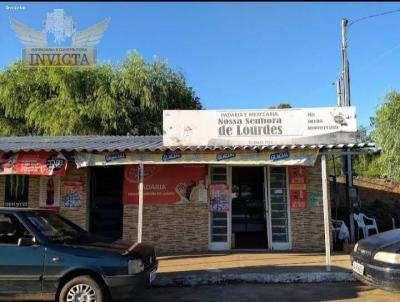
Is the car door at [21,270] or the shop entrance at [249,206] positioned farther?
the shop entrance at [249,206]

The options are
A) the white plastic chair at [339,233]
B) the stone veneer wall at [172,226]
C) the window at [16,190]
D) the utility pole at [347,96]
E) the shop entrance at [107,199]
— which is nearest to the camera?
the stone veneer wall at [172,226]

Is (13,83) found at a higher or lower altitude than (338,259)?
higher

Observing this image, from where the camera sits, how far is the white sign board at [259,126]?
10820mm

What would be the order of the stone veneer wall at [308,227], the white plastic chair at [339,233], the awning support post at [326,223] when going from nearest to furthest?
the awning support post at [326,223] < the stone veneer wall at [308,227] < the white plastic chair at [339,233]

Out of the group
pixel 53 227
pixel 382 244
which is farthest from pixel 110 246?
pixel 382 244

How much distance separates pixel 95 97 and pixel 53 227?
67.0ft

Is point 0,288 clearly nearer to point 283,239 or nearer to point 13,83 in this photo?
point 283,239

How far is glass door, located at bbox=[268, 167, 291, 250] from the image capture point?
12.6 m

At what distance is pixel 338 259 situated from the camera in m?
11.0

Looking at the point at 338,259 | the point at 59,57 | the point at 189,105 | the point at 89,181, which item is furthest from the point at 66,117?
the point at 338,259

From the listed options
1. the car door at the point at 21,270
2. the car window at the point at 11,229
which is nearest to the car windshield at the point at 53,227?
the car window at the point at 11,229

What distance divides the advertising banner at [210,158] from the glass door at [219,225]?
224 cm

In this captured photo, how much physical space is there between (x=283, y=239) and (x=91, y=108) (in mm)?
16467

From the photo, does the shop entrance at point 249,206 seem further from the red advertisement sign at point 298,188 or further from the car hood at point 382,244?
the car hood at point 382,244
